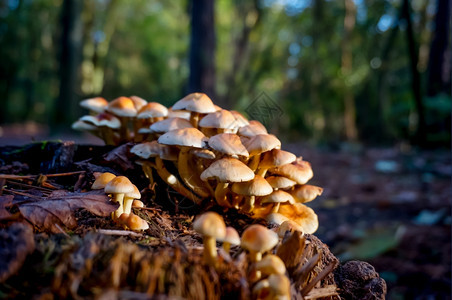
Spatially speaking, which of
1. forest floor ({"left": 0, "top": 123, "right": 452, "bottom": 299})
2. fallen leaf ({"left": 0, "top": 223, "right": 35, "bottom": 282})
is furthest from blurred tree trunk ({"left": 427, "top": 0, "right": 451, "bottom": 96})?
fallen leaf ({"left": 0, "top": 223, "right": 35, "bottom": 282})

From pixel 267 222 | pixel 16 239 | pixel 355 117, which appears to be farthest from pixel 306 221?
pixel 355 117

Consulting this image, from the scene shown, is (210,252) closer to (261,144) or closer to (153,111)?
(261,144)

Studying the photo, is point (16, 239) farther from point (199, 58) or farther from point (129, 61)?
point (129, 61)

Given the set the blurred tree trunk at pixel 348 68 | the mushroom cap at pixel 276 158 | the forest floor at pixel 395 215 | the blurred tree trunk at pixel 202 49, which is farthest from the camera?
the blurred tree trunk at pixel 348 68

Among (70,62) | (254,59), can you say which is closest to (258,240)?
(70,62)

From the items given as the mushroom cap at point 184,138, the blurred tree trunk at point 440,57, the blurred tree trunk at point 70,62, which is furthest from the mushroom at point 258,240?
the blurred tree trunk at point 440,57

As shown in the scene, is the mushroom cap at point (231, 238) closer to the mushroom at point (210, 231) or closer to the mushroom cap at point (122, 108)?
the mushroom at point (210, 231)

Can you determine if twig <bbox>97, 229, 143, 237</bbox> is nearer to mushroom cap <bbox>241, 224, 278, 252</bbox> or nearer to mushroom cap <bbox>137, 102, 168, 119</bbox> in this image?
mushroom cap <bbox>241, 224, 278, 252</bbox>

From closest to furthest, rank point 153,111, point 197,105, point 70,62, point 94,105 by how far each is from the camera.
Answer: point 197,105 < point 153,111 < point 94,105 < point 70,62
